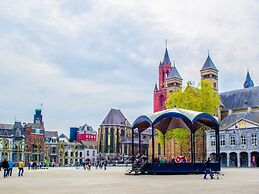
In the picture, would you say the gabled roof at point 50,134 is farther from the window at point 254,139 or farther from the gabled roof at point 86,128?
the window at point 254,139

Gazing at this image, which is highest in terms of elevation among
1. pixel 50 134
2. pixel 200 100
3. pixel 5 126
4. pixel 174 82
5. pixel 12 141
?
pixel 174 82

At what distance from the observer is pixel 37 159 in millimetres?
107875

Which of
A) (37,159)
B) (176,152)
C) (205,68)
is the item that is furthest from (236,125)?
(37,159)

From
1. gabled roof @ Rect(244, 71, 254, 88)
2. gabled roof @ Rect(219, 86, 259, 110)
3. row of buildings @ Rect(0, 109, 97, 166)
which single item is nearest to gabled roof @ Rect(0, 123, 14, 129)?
row of buildings @ Rect(0, 109, 97, 166)

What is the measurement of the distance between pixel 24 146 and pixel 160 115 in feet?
275

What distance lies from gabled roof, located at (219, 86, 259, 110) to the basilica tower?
8381mm

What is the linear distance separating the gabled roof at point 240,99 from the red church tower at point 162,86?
29.0 meters

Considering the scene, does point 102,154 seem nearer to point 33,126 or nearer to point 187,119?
point 33,126

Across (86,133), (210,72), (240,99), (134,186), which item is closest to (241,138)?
(240,99)

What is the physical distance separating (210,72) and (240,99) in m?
15.8

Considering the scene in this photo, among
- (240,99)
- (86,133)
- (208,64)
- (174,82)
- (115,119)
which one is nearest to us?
(240,99)

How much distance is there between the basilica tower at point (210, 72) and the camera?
3676 inches

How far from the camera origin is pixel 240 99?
79812mm

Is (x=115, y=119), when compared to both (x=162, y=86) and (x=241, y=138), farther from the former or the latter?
(x=241, y=138)
